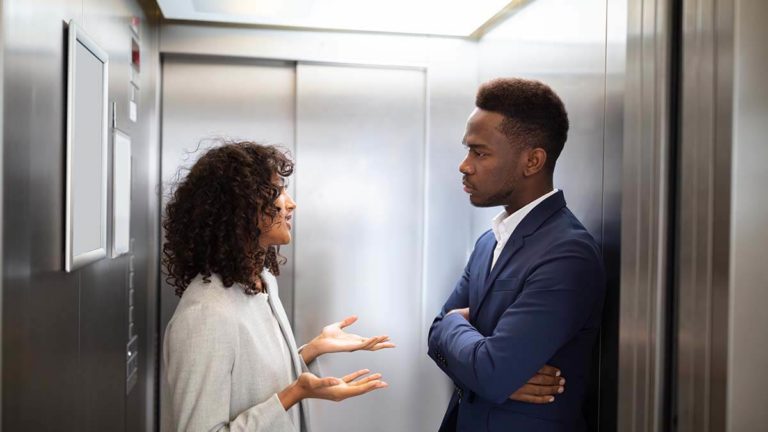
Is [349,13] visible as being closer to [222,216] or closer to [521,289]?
[222,216]

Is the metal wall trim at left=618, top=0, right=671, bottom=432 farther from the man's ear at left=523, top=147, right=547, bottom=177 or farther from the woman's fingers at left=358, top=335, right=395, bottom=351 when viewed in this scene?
the woman's fingers at left=358, top=335, right=395, bottom=351

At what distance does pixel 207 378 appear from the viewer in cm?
149

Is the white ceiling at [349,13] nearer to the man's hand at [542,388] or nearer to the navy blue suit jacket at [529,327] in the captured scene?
the navy blue suit jacket at [529,327]

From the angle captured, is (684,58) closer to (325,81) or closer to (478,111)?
(478,111)

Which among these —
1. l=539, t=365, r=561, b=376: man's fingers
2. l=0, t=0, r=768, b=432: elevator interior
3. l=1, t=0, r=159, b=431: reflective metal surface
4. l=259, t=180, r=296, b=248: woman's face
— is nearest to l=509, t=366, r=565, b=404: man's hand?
l=539, t=365, r=561, b=376: man's fingers

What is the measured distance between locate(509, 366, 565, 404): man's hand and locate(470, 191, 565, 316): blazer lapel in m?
0.27

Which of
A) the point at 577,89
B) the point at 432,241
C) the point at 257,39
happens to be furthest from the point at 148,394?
the point at 577,89

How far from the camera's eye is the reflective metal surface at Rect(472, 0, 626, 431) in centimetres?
179

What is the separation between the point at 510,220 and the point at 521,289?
0.25 meters

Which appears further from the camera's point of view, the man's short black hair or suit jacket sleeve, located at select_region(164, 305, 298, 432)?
the man's short black hair

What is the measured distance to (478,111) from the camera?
6.22 ft

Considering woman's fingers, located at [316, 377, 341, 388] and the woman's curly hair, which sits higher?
the woman's curly hair

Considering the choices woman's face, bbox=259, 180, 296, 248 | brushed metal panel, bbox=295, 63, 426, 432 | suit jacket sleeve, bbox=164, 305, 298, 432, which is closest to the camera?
suit jacket sleeve, bbox=164, 305, 298, 432

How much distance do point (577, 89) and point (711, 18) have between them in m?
0.81
